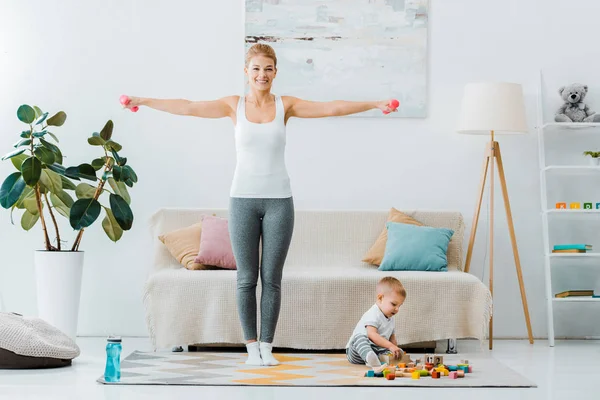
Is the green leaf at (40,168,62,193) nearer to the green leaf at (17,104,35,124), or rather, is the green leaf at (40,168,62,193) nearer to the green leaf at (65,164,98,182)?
the green leaf at (65,164,98,182)

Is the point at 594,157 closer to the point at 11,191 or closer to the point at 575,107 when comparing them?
the point at 575,107

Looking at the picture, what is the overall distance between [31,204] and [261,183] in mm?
1749

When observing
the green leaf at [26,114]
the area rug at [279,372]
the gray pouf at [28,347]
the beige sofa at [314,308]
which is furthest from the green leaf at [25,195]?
the area rug at [279,372]

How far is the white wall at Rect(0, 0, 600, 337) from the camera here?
567 cm

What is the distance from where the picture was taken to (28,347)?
4.02 m

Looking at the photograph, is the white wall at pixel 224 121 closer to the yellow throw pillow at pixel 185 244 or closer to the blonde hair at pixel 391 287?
the yellow throw pillow at pixel 185 244

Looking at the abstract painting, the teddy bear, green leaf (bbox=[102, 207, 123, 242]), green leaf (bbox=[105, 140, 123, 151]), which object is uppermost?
the abstract painting

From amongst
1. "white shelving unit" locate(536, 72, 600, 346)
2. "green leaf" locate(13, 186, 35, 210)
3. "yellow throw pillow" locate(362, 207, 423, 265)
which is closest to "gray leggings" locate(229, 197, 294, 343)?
"yellow throw pillow" locate(362, 207, 423, 265)

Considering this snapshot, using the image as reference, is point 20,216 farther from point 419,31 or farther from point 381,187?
point 419,31

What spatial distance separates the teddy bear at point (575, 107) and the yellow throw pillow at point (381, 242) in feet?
A: 3.66

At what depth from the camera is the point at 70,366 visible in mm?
4211

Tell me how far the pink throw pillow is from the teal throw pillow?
85cm

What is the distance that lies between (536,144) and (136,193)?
8.18 feet

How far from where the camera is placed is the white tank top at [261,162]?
406 cm
